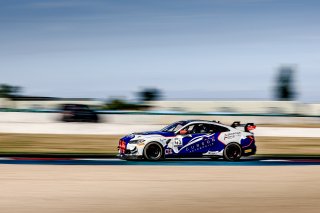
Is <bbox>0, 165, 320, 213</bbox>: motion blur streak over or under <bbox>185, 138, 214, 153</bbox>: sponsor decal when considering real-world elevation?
under

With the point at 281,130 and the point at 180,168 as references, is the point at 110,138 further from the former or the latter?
the point at 180,168

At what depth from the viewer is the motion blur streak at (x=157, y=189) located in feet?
31.6

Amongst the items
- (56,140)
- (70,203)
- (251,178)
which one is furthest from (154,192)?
(56,140)

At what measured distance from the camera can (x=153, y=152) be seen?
17250 millimetres

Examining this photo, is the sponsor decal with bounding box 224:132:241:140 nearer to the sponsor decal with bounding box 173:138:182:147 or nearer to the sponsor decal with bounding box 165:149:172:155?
the sponsor decal with bounding box 173:138:182:147

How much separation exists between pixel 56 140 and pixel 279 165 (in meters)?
13.5

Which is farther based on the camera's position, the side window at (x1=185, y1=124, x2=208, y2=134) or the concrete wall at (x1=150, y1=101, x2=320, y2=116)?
the concrete wall at (x1=150, y1=101, x2=320, y2=116)

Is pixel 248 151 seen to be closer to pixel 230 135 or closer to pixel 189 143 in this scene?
pixel 230 135

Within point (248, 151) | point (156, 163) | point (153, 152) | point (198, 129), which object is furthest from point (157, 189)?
point (248, 151)

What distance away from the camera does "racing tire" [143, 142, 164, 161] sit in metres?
17.1

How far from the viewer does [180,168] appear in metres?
15.4

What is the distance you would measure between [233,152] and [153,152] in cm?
247

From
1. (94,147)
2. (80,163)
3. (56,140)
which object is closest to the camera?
(80,163)

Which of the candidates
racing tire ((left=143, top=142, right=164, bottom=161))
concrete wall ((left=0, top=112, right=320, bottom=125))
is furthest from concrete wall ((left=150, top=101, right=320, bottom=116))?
racing tire ((left=143, top=142, right=164, bottom=161))
